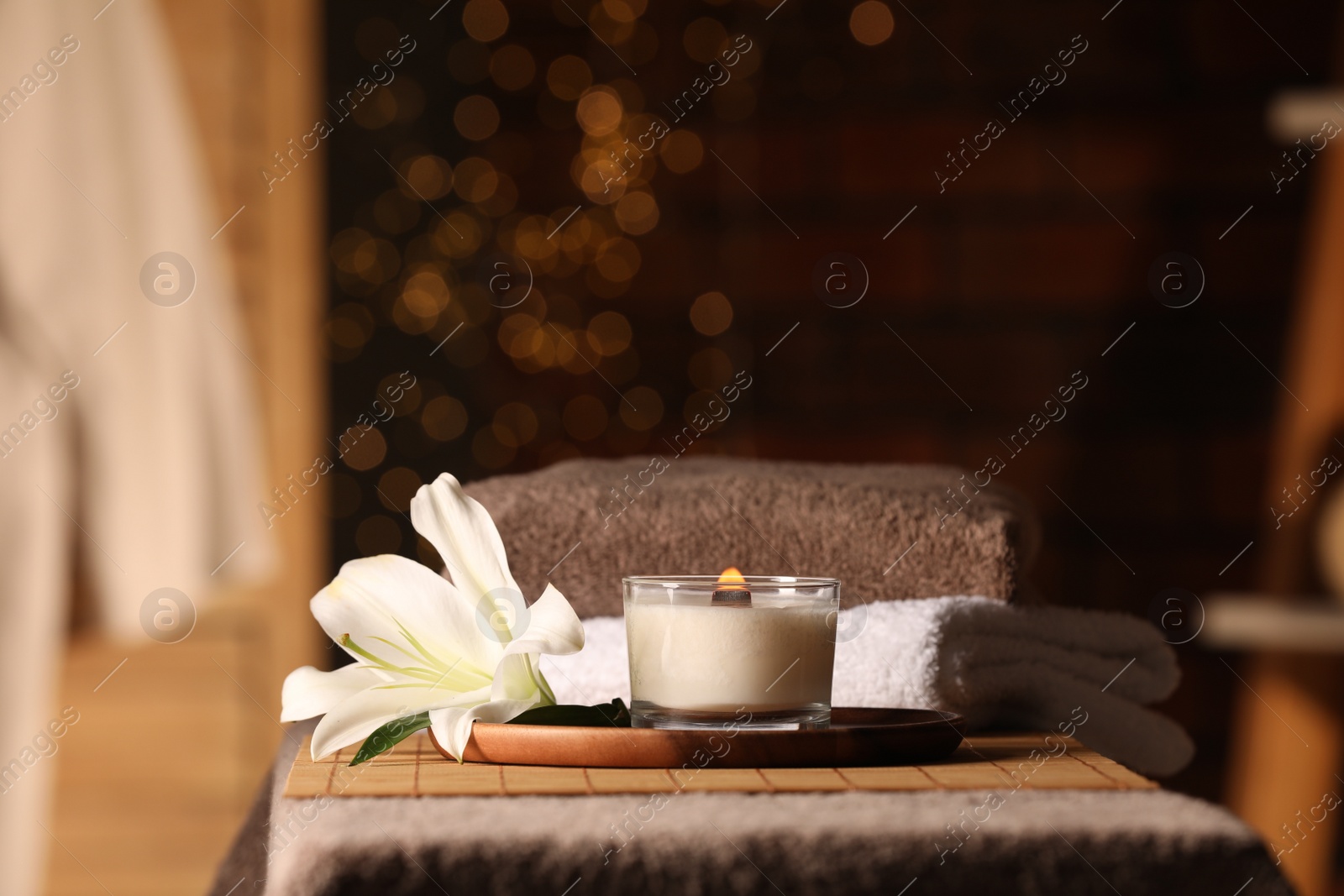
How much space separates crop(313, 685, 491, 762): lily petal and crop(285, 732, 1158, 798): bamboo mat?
1 cm

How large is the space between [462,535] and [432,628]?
1.6 inches

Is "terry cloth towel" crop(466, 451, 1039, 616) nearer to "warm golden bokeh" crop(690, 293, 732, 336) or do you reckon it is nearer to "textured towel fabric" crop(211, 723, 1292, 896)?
"textured towel fabric" crop(211, 723, 1292, 896)

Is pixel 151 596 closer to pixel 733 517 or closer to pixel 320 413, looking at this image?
pixel 320 413

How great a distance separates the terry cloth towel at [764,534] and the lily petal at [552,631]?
0.16 meters

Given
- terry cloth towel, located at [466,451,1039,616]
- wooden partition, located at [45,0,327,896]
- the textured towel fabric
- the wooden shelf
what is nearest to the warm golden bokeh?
wooden partition, located at [45,0,327,896]

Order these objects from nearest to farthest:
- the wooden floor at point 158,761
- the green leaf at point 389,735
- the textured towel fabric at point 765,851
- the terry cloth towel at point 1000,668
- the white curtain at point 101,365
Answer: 1. the textured towel fabric at point 765,851
2. the green leaf at point 389,735
3. the terry cloth towel at point 1000,668
4. the white curtain at point 101,365
5. the wooden floor at point 158,761

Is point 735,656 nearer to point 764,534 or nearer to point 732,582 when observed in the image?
point 732,582

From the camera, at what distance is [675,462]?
77 cm

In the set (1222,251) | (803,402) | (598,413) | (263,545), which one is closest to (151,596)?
(263,545)

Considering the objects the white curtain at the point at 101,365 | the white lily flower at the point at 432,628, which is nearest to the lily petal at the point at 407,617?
the white lily flower at the point at 432,628

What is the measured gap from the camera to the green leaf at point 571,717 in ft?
1.73

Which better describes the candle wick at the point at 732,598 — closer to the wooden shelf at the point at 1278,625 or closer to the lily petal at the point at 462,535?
the lily petal at the point at 462,535

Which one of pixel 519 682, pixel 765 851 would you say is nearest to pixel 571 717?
pixel 519 682

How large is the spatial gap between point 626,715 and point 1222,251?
116 centimetres
